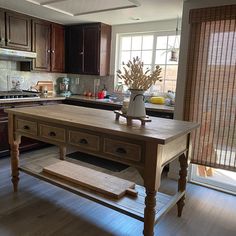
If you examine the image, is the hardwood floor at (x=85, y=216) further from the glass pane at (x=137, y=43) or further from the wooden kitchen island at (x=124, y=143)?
the glass pane at (x=137, y=43)

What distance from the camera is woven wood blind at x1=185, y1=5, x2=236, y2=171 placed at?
2566 mm

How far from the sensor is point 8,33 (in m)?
3.52

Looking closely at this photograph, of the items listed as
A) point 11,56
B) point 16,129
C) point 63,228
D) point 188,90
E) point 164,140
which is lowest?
point 63,228

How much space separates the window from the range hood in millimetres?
1529

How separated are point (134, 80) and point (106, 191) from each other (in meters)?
0.94

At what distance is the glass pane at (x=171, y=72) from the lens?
381 centimetres

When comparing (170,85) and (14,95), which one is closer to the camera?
(14,95)

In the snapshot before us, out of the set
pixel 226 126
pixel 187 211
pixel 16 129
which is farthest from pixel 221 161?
pixel 16 129

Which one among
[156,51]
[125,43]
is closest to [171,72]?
[156,51]

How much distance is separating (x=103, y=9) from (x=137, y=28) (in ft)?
3.82

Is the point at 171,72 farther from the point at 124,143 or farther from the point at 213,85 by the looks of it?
the point at 124,143

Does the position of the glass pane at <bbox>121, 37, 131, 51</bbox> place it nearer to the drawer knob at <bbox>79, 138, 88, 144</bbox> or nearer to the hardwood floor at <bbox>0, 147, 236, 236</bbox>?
the hardwood floor at <bbox>0, 147, 236, 236</bbox>

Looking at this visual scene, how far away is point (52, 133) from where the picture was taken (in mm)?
2105

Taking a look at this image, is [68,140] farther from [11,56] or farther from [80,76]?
[80,76]
